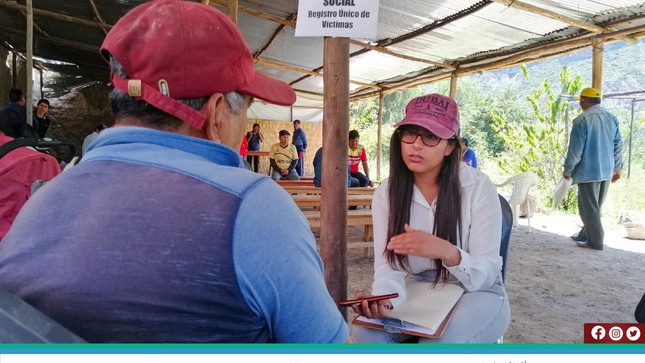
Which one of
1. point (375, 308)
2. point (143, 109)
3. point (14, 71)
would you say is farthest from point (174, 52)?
point (14, 71)

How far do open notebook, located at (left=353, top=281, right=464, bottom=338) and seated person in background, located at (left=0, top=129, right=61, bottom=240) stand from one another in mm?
1505

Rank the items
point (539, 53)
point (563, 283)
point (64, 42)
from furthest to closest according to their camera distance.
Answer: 1. point (64, 42)
2. point (539, 53)
3. point (563, 283)

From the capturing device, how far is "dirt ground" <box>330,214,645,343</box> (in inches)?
118

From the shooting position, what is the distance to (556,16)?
15.9 feet

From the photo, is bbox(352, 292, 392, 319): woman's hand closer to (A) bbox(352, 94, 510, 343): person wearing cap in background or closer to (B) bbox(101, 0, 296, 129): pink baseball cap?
(A) bbox(352, 94, 510, 343): person wearing cap in background

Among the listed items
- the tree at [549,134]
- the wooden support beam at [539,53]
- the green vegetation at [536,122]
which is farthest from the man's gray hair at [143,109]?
the tree at [549,134]

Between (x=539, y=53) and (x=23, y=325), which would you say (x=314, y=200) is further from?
(x=23, y=325)

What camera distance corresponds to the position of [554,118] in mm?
9961

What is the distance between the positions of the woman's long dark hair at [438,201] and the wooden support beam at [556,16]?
366 cm

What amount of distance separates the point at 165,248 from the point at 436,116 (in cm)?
127

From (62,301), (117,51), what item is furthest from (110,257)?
(117,51)

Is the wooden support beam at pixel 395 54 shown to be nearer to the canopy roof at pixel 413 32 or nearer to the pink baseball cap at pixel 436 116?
the canopy roof at pixel 413 32

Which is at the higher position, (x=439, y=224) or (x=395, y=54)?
(x=395, y=54)

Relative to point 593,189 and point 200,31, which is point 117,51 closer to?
point 200,31
